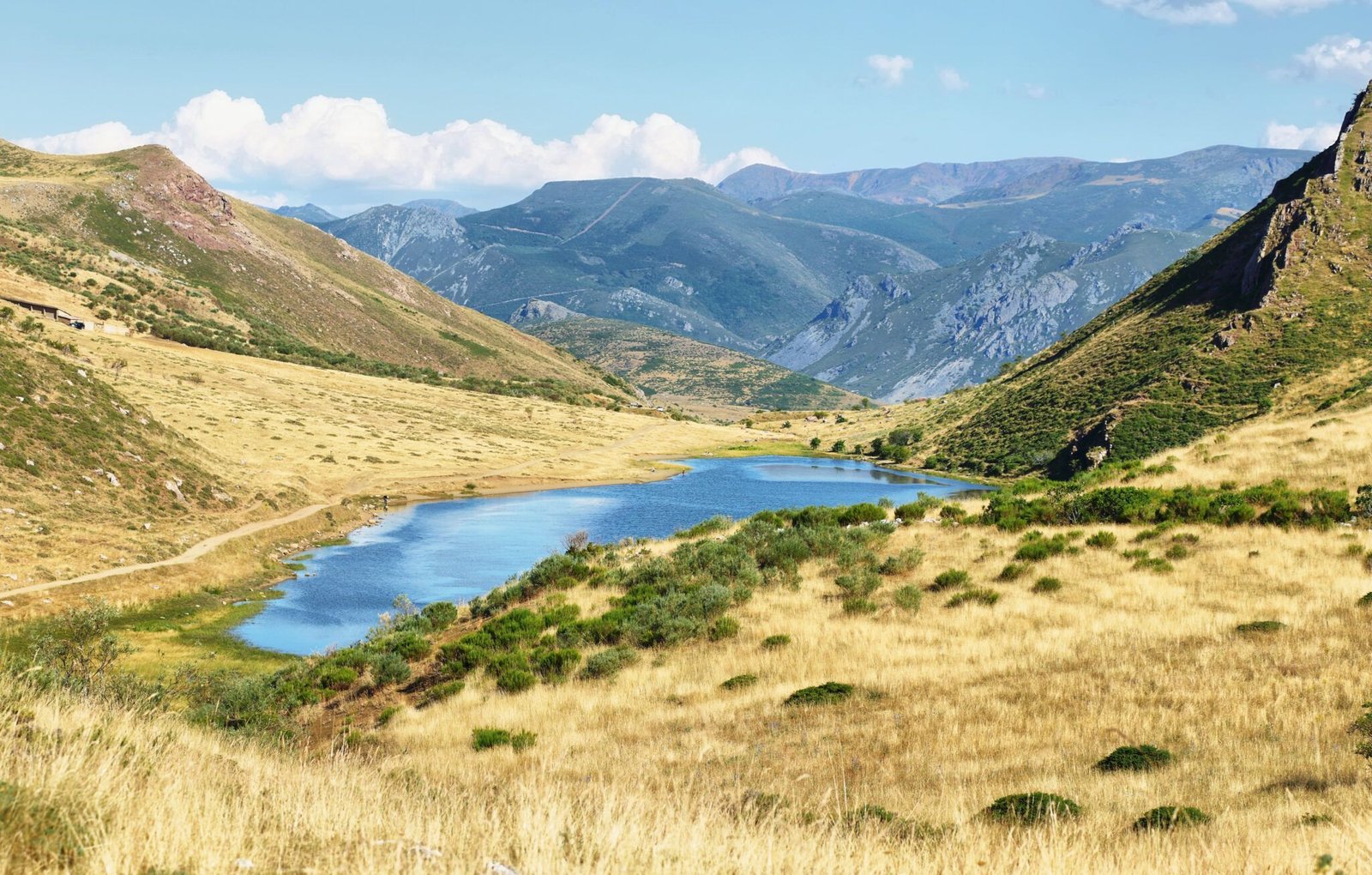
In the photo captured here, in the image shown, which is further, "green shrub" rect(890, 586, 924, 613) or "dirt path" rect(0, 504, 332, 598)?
"dirt path" rect(0, 504, 332, 598)

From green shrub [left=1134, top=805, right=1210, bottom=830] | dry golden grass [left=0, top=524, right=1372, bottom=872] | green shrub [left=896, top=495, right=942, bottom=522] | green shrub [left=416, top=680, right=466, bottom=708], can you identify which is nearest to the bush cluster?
dry golden grass [left=0, top=524, right=1372, bottom=872]

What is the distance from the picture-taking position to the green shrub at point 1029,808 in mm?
9641

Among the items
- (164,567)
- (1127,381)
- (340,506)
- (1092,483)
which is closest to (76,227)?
(340,506)

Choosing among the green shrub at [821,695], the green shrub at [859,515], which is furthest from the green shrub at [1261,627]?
the green shrub at [859,515]

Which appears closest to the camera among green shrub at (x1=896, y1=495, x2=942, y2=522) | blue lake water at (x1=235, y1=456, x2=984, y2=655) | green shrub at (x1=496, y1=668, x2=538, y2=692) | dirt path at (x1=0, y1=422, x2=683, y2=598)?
green shrub at (x1=496, y1=668, x2=538, y2=692)

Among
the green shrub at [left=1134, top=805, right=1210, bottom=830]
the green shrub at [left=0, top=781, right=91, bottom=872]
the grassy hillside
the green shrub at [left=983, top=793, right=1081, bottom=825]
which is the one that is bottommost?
the green shrub at [left=983, top=793, right=1081, bottom=825]

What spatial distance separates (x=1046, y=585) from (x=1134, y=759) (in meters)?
11.8

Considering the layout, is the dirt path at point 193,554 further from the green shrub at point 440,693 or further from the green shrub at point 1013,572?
the green shrub at point 1013,572

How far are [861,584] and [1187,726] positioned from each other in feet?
40.8

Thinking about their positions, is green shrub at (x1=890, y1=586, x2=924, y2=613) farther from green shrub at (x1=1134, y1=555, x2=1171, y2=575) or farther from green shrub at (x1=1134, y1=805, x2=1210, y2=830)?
green shrub at (x1=1134, y1=805, x2=1210, y2=830)

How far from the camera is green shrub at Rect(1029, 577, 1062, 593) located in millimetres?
22891

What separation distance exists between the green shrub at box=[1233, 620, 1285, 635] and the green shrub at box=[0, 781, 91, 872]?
18134mm

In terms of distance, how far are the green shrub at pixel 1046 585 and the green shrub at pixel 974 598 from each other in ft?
3.45

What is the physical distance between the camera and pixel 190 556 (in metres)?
50.9
